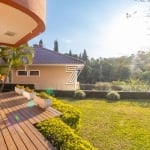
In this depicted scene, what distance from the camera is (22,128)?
7.33 meters

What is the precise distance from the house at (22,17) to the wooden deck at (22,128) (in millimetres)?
2883

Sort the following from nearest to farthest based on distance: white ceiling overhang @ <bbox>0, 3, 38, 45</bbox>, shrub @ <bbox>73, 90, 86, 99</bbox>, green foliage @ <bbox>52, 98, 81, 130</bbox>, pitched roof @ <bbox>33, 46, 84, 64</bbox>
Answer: white ceiling overhang @ <bbox>0, 3, 38, 45</bbox> < green foliage @ <bbox>52, 98, 81, 130</bbox> < shrub @ <bbox>73, 90, 86, 99</bbox> < pitched roof @ <bbox>33, 46, 84, 64</bbox>

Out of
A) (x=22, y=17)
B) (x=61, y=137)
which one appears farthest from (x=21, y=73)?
(x=61, y=137)

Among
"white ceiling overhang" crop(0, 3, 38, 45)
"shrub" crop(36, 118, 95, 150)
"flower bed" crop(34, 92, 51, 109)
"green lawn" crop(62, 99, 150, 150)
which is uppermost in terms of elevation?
"white ceiling overhang" crop(0, 3, 38, 45)

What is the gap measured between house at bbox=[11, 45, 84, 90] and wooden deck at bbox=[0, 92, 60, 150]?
50.9 ft

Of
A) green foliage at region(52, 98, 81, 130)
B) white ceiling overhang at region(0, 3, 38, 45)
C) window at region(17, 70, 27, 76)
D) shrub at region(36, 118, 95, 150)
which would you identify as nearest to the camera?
shrub at region(36, 118, 95, 150)

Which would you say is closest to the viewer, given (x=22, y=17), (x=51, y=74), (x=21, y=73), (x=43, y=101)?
(x=22, y=17)

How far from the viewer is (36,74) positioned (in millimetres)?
27109

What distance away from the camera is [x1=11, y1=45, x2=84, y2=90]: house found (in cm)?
2661

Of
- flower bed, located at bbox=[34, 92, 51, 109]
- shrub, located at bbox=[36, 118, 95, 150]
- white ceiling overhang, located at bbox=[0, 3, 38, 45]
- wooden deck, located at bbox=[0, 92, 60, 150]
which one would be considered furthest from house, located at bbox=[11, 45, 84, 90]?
shrub, located at bbox=[36, 118, 95, 150]

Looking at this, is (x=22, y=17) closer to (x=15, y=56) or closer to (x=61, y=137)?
(x=61, y=137)

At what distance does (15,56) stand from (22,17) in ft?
52.4

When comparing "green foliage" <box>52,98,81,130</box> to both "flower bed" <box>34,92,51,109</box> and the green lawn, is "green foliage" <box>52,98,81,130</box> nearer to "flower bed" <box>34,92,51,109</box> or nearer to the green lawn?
"flower bed" <box>34,92,51,109</box>

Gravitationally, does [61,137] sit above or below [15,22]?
below
